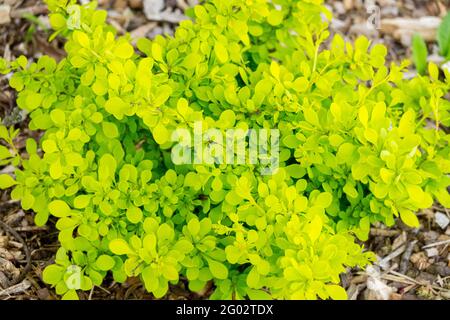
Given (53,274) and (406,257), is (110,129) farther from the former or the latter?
(406,257)

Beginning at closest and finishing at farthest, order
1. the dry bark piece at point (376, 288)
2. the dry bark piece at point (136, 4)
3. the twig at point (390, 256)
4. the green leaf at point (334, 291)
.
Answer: the green leaf at point (334, 291)
the dry bark piece at point (376, 288)
the twig at point (390, 256)
the dry bark piece at point (136, 4)

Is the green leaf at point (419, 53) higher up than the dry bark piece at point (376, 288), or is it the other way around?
the green leaf at point (419, 53)

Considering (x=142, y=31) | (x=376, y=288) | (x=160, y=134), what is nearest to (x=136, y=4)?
(x=142, y=31)

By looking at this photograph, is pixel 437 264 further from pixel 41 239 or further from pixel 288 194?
pixel 41 239

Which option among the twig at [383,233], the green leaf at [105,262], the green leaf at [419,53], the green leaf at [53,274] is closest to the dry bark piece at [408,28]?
the green leaf at [419,53]

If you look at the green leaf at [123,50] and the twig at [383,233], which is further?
the twig at [383,233]

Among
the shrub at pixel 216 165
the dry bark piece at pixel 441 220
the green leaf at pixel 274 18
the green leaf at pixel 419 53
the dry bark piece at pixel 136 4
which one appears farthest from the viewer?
the dry bark piece at pixel 136 4

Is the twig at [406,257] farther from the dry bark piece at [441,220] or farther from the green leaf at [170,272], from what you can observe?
the green leaf at [170,272]
